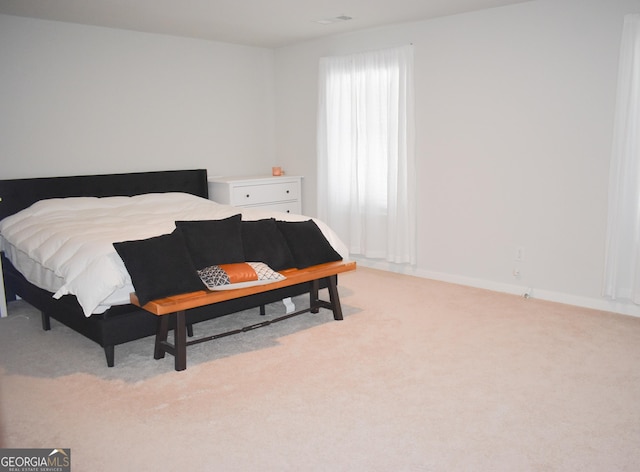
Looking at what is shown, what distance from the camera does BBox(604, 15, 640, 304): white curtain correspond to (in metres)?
3.95

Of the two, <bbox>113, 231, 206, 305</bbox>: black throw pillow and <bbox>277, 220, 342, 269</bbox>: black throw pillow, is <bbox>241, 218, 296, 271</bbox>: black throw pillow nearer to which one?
<bbox>277, 220, 342, 269</bbox>: black throw pillow

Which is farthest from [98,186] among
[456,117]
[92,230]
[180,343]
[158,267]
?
[456,117]

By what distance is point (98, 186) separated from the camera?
525cm

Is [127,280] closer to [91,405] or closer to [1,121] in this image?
[91,405]

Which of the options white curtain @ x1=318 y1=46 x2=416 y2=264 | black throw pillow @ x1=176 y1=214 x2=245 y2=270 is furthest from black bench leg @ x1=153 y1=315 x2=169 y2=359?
white curtain @ x1=318 y1=46 x2=416 y2=264

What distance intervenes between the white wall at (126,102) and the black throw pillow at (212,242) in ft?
6.87

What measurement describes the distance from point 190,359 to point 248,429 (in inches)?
38.7

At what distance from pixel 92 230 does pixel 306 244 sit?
1.53m

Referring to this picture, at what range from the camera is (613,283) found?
4.20 meters

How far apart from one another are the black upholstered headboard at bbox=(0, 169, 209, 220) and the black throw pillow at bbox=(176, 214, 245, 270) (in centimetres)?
184

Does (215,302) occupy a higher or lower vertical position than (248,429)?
higher

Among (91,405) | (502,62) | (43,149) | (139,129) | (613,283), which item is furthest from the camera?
(139,129)

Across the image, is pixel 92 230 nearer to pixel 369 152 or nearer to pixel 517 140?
pixel 369 152

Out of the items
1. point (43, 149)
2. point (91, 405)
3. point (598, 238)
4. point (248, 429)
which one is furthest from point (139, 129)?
point (598, 238)
